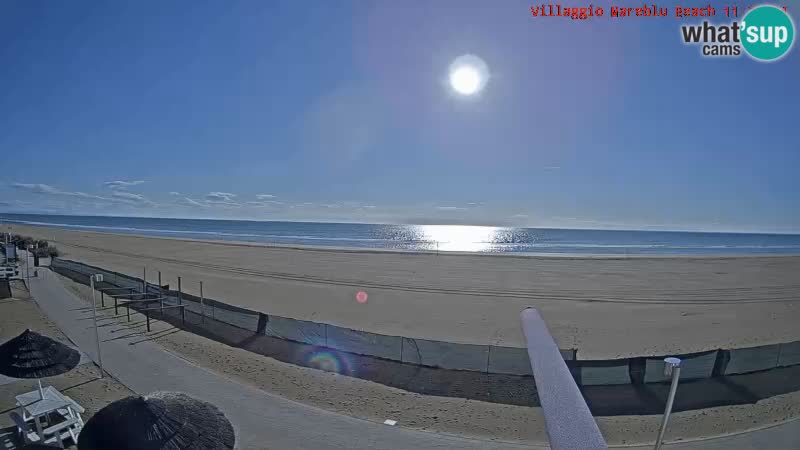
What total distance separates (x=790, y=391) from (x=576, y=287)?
1502cm

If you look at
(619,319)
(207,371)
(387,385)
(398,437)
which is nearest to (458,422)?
(398,437)

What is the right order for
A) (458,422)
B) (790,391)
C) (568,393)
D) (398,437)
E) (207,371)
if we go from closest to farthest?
(568,393) → (398,437) → (458,422) → (790,391) → (207,371)

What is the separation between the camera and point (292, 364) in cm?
965

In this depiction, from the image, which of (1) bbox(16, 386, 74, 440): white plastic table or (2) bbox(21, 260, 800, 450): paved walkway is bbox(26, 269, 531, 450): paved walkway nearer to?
(2) bbox(21, 260, 800, 450): paved walkway

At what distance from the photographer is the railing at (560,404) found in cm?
186

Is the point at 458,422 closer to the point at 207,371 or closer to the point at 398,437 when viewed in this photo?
the point at 398,437

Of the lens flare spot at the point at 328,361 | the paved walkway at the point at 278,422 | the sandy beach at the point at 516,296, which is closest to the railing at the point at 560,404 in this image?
the paved walkway at the point at 278,422

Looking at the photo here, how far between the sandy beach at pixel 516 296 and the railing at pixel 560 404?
10.2m

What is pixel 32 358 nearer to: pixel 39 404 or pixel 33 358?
pixel 33 358

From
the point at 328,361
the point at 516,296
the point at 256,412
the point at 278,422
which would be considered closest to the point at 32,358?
the point at 256,412

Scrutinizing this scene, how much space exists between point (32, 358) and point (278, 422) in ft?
15.1

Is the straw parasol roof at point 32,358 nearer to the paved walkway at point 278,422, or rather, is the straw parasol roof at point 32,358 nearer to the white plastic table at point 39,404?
the white plastic table at point 39,404

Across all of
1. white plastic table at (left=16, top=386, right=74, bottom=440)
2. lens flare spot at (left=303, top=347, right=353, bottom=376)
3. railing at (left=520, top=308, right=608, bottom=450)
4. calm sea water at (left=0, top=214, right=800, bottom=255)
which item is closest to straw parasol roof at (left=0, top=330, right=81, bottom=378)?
white plastic table at (left=16, top=386, right=74, bottom=440)

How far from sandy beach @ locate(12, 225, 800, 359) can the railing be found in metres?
10.2
